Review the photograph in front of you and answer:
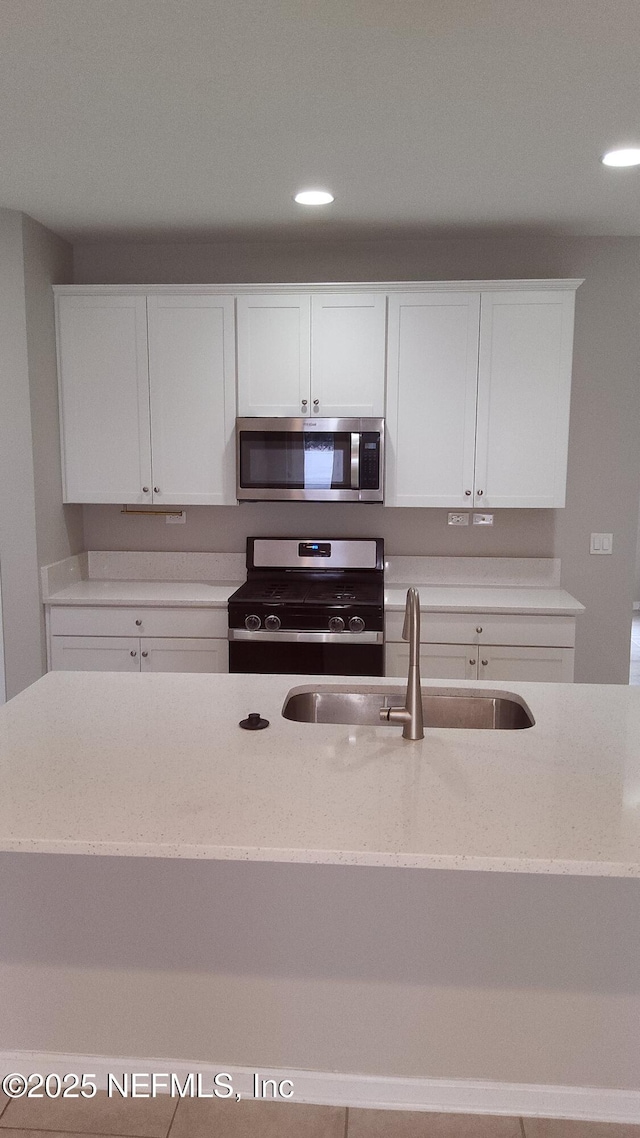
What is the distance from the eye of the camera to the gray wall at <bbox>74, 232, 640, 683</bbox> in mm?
Result: 3795

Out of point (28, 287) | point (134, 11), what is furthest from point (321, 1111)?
point (28, 287)

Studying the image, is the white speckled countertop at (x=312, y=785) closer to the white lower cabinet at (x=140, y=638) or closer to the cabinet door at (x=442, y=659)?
the cabinet door at (x=442, y=659)

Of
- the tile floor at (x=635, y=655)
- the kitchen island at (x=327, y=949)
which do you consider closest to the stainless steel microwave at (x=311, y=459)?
the kitchen island at (x=327, y=949)

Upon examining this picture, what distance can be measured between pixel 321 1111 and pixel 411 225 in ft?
10.8

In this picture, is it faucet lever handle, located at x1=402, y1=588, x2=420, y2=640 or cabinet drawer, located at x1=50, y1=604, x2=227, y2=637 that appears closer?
faucet lever handle, located at x1=402, y1=588, x2=420, y2=640

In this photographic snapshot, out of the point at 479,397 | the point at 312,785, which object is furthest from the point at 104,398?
the point at 312,785

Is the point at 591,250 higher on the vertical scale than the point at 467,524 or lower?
higher

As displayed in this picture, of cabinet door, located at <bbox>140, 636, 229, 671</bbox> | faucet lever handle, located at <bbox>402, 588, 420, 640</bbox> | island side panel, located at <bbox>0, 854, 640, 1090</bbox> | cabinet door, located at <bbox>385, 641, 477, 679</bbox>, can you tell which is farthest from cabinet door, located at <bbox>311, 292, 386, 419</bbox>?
island side panel, located at <bbox>0, 854, 640, 1090</bbox>

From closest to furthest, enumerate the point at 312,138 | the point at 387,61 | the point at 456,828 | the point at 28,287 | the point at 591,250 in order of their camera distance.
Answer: the point at 456,828 < the point at 387,61 < the point at 312,138 < the point at 28,287 < the point at 591,250

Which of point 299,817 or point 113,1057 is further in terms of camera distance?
point 113,1057

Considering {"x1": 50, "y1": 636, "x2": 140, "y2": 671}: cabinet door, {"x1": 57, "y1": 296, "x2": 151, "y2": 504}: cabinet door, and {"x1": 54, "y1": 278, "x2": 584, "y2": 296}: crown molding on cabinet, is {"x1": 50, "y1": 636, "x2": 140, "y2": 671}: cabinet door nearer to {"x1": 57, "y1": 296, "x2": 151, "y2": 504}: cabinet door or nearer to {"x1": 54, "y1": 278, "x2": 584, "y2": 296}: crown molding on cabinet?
{"x1": 57, "y1": 296, "x2": 151, "y2": 504}: cabinet door

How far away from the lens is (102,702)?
2066mm

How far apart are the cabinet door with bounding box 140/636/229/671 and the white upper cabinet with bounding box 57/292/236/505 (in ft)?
2.23

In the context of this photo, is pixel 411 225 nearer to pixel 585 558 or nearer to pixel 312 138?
pixel 312 138
